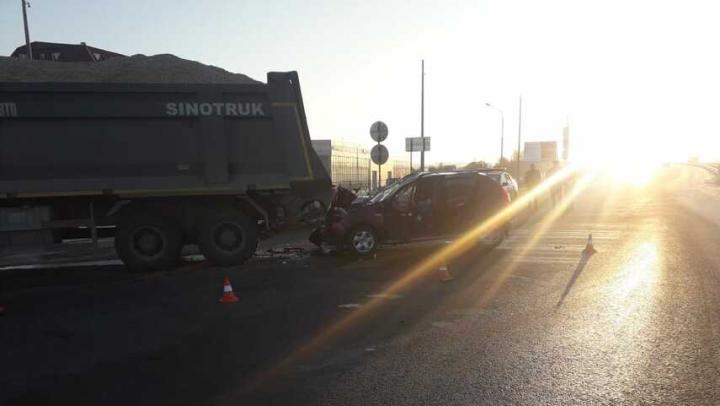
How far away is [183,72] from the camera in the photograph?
27.3 metres

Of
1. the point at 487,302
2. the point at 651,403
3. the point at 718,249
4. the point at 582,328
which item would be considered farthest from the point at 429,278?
the point at 718,249

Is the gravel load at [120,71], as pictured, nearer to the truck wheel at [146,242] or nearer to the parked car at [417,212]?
the truck wheel at [146,242]

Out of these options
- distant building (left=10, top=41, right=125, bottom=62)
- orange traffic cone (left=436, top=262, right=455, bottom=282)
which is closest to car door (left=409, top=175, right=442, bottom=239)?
orange traffic cone (left=436, top=262, right=455, bottom=282)

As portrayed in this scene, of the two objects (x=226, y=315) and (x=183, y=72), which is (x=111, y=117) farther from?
(x=183, y=72)

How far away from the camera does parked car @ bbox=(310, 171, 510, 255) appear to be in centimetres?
981

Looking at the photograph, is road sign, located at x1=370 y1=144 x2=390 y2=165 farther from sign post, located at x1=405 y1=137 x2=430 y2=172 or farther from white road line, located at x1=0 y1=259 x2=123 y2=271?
white road line, located at x1=0 y1=259 x2=123 y2=271

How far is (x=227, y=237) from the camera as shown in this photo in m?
9.30

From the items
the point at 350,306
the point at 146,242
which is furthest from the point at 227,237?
the point at 350,306

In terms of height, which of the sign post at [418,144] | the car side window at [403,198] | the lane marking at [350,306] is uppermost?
the sign post at [418,144]

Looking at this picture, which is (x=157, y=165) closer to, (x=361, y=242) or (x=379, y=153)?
(x=361, y=242)

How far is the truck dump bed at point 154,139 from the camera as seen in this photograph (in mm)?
8391

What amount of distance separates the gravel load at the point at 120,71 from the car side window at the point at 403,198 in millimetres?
17386

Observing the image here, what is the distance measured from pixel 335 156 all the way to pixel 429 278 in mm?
31627

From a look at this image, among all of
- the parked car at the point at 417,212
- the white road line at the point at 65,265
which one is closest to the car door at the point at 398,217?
the parked car at the point at 417,212
